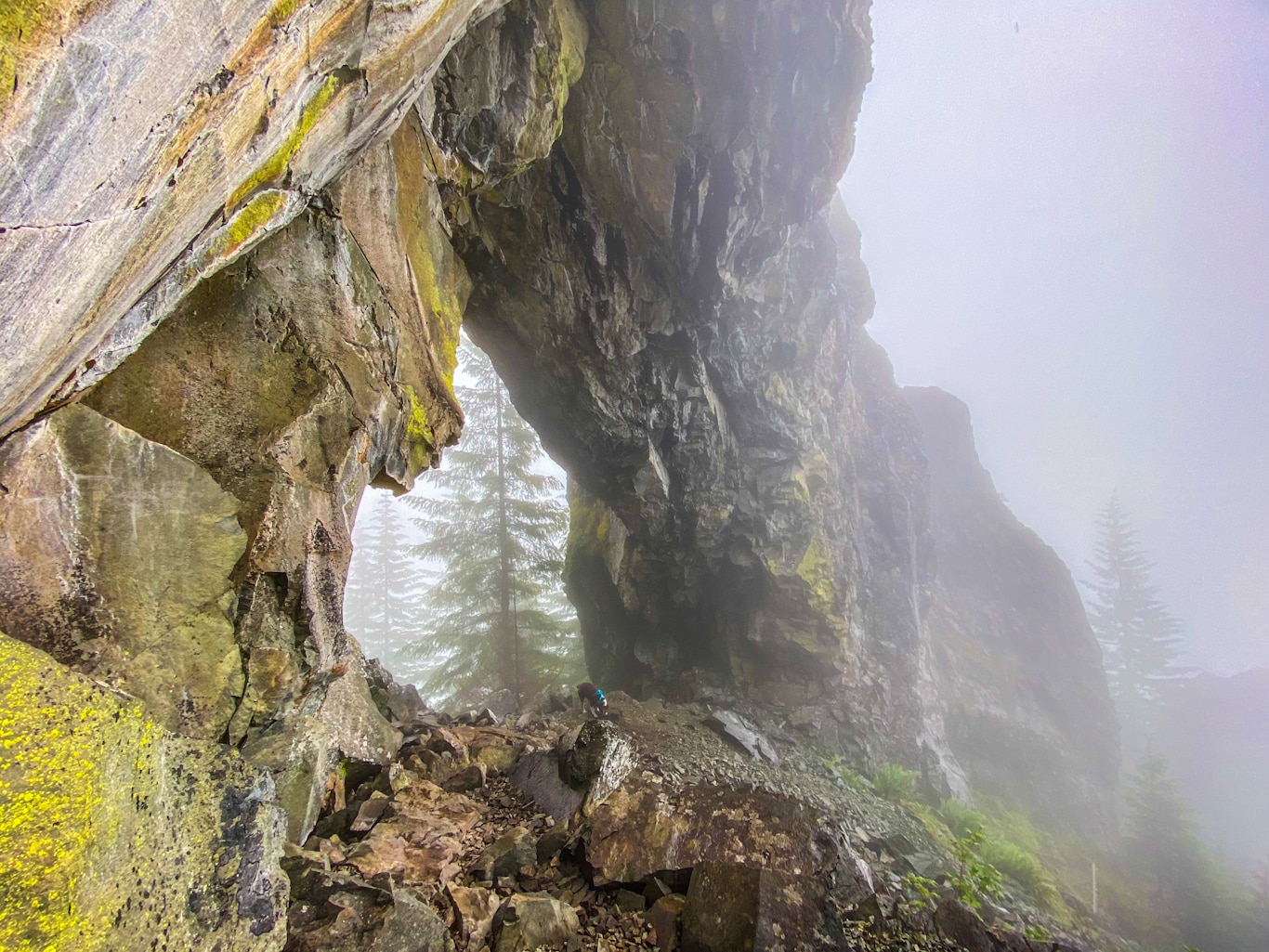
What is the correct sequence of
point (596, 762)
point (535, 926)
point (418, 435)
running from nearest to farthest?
1. point (535, 926)
2. point (596, 762)
3. point (418, 435)

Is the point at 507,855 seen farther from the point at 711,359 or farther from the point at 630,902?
the point at 711,359

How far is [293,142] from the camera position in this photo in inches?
130

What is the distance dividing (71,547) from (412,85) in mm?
4340

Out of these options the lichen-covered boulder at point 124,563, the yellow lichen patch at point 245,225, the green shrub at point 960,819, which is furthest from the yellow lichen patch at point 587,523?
the yellow lichen patch at point 245,225

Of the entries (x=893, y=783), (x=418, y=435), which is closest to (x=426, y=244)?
(x=418, y=435)

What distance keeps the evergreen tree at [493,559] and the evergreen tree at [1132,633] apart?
1547 inches

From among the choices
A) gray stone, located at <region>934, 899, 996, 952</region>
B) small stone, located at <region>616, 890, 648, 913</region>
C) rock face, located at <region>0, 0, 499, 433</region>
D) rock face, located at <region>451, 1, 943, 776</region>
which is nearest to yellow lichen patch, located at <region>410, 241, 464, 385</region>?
rock face, located at <region>451, 1, 943, 776</region>

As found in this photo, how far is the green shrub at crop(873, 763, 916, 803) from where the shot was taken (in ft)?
40.6

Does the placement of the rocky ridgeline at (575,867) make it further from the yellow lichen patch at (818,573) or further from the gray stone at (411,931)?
the yellow lichen patch at (818,573)

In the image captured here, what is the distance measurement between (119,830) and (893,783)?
1476 cm

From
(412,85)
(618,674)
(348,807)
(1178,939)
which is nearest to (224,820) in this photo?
(348,807)

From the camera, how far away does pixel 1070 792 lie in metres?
19.5

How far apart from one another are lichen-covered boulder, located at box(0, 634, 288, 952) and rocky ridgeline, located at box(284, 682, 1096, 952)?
721 millimetres

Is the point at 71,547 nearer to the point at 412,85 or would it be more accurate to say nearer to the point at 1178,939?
the point at 412,85
